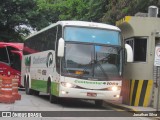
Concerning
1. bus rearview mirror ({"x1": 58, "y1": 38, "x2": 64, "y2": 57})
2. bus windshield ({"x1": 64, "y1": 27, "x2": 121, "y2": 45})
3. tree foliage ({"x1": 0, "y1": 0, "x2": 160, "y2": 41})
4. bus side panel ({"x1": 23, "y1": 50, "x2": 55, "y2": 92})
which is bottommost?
bus side panel ({"x1": 23, "y1": 50, "x2": 55, "y2": 92})

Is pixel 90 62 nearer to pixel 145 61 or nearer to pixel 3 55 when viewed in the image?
pixel 145 61

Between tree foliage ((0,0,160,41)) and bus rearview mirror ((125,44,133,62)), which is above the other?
tree foliage ((0,0,160,41))

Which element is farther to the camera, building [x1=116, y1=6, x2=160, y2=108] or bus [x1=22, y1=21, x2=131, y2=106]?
building [x1=116, y1=6, x2=160, y2=108]

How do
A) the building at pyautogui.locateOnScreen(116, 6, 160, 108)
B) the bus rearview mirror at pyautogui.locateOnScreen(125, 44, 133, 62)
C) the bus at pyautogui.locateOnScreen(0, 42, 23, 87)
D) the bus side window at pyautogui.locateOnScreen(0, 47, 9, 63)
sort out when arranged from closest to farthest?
the bus rearview mirror at pyautogui.locateOnScreen(125, 44, 133, 62) < the building at pyautogui.locateOnScreen(116, 6, 160, 108) < the bus at pyautogui.locateOnScreen(0, 42, 23, 87) < the bus side window at pyautogui.locateOnScreen(0, 47, 9, 63)

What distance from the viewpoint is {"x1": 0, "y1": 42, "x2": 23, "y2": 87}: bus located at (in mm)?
31345

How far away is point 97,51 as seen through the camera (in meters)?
17.6

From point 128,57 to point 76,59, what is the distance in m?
2.20

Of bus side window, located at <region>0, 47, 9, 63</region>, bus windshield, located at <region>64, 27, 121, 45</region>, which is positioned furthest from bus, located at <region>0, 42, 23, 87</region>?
bus windshield, located at <region>64, 27, 121, 45</region>

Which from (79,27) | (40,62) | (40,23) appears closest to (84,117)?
(79,27)

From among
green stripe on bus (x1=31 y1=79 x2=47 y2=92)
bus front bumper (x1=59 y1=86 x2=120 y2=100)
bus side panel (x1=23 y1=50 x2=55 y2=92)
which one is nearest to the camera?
bus front bumper (x1=59 y1=86 x2=120 y2=100)

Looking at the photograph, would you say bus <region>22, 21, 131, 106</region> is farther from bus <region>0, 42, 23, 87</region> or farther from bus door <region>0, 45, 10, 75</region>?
bus <region>0, 42, 23, 87</region>

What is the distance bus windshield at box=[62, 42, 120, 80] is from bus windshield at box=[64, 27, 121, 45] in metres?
0.23

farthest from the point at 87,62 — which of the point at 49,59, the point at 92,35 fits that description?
the point at 49,59

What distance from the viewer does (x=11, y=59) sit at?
1261 inches
